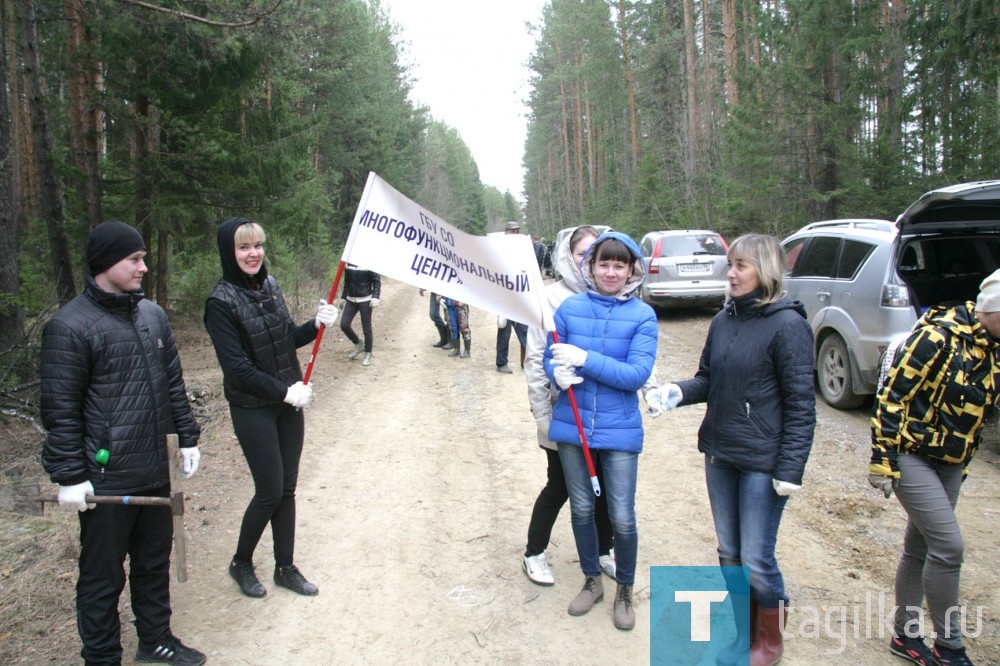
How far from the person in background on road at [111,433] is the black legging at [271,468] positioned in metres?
0.42

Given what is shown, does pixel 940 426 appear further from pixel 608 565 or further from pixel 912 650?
pixel 608 565

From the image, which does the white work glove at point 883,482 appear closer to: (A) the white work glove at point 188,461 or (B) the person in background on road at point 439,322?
(A) the white work glove at point 188,461

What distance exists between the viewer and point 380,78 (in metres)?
29.8

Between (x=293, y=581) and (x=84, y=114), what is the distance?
31.4 feet

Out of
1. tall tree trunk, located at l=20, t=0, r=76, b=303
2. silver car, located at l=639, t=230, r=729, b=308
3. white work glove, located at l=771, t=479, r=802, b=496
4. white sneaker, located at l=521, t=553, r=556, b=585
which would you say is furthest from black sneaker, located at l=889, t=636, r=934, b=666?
silver car, located at l=639, t=230, r=729, b=308

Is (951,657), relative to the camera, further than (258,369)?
No

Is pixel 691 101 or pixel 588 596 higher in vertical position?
pixel 691 101

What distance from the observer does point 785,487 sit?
9.73 feet

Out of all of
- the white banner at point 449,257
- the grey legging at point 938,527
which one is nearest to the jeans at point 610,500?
the white banner at point 449,257

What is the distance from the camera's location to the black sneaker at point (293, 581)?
12.8 feet

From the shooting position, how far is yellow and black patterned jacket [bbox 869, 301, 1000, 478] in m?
2.99

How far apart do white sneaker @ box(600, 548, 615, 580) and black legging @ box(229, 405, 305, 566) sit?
190 cm

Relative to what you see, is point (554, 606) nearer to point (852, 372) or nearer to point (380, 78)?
point (852, 372)

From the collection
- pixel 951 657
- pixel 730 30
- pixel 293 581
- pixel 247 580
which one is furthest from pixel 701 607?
pixel 730 30
